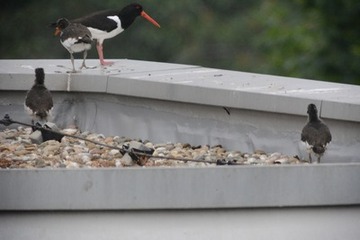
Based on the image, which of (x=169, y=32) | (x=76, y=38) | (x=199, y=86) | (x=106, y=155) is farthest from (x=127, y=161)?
(x=169, y=32)

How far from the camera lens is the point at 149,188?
8.64 m

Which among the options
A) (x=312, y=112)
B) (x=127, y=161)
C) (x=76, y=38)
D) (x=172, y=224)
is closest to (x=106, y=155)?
(x=127, y=161)

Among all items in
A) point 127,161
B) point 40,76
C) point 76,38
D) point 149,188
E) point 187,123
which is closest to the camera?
point 149,188

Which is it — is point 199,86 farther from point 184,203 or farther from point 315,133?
point 184,203

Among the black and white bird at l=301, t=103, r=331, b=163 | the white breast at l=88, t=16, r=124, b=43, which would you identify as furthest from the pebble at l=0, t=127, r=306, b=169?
the white breast at l=88, t=16, r=124, b=43

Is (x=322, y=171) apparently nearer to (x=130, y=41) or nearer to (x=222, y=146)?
(x=222, y=146)

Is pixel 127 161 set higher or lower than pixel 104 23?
lower

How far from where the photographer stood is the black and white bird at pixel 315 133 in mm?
10102

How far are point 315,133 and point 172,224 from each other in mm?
1893

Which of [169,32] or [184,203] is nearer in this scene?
[184,203]

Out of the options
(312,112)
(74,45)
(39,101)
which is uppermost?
(74,45)

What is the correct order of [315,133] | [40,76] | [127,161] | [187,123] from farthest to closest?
[40,76], [187,123], [127,161], [315,133]

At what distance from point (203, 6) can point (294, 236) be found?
32.3 meters

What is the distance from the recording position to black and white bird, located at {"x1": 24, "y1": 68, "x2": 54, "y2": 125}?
11.8m
